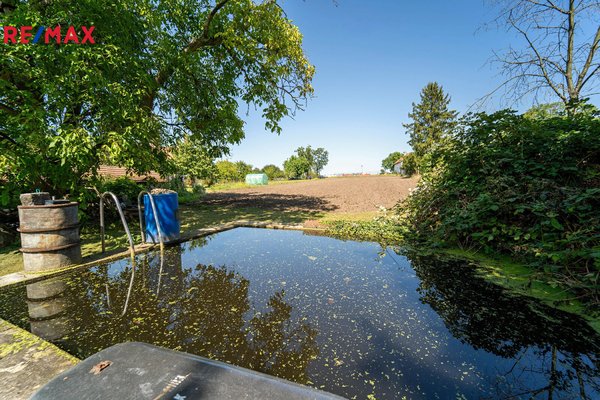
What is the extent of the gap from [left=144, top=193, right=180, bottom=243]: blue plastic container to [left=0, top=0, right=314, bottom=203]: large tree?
97cm

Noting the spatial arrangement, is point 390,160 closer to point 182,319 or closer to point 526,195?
point 526,195

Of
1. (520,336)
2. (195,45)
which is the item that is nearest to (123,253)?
(520,336)

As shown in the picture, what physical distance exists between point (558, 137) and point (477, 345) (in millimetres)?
3994

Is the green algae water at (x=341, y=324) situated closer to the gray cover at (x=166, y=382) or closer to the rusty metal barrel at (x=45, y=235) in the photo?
the rusty metal barrel at (x=45, y=235)

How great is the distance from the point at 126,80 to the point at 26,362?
18.6ft

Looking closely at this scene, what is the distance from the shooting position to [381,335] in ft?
7.43

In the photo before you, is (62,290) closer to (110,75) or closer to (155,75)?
(110,75)

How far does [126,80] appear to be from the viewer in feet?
18.1

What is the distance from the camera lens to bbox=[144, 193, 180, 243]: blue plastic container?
507 cm

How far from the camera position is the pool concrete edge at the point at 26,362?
1.56m

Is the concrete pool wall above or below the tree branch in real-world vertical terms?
below

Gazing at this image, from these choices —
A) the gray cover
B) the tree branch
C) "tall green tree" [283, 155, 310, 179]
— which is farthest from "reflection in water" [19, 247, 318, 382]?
"tall green tree" [283, 155, 310, 179]

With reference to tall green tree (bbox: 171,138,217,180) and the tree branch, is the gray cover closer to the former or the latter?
the tree branch

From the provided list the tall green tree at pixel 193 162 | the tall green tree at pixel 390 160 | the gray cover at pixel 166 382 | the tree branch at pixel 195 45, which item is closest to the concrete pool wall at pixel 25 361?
the gray cover at pixel 166 382
